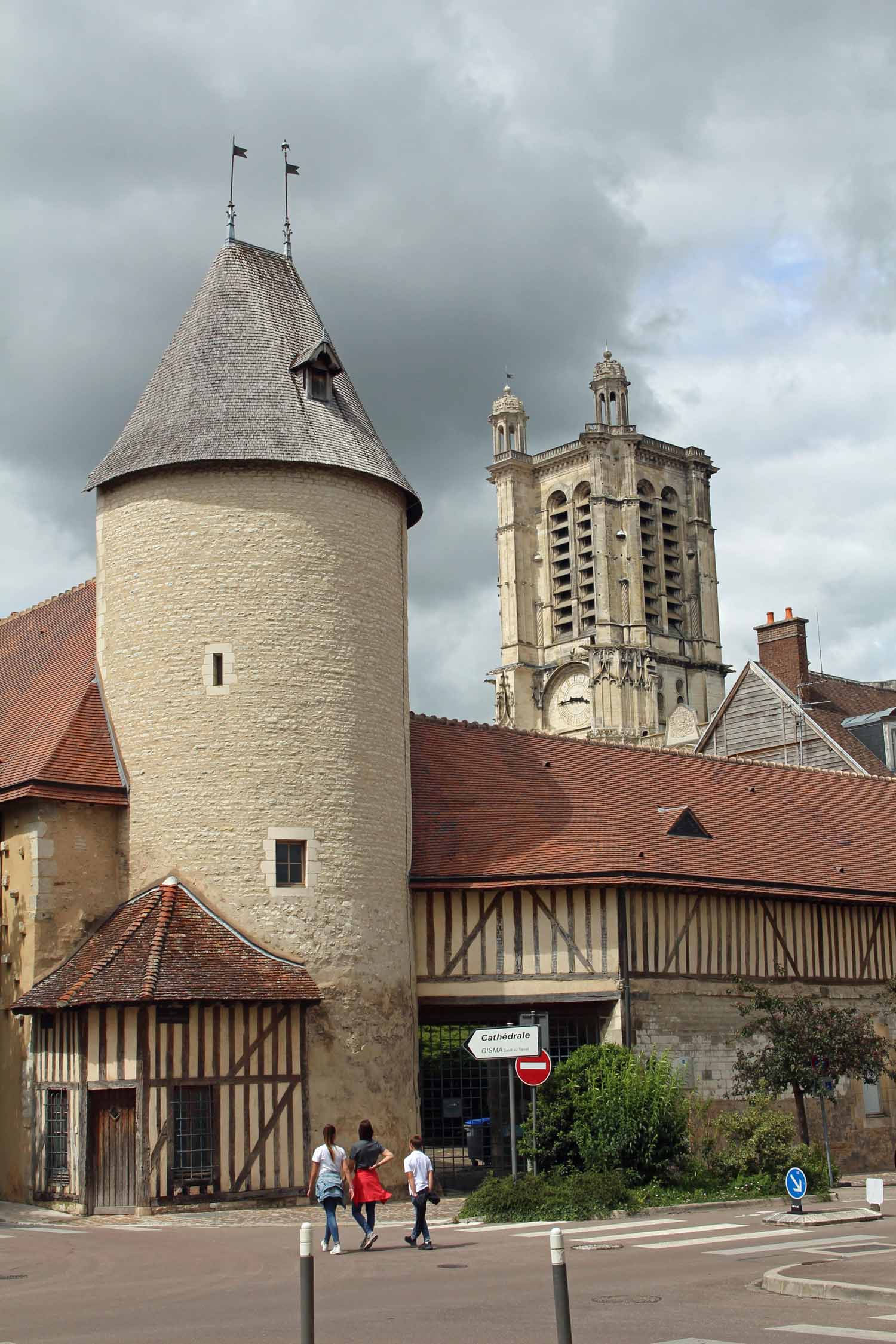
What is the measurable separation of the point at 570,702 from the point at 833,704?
44065 millimetres

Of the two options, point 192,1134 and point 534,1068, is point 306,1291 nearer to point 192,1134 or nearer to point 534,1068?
point 534,1068

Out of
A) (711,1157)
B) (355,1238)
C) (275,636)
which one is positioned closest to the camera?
(355,1238)

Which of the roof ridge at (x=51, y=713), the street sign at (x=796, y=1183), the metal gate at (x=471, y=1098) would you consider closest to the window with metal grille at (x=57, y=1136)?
the roof ridge at (x=51, y=713)

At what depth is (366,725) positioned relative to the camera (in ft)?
71.2

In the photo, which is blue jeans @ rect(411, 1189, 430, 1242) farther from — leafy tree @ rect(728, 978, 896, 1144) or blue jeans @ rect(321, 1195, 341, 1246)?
leafy tree @ rect(728, 978, 896, 1144)

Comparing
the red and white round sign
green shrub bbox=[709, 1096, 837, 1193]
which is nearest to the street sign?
the red and white round sign

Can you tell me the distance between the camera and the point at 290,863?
68.0 feet

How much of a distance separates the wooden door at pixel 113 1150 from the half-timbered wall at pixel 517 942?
4.84 meters

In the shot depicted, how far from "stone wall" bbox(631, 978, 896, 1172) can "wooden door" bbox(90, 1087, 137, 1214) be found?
6.82m

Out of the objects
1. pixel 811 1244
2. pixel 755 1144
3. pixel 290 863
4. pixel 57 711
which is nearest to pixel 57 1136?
pixel 290 863

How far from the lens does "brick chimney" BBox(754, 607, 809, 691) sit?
41.1 m

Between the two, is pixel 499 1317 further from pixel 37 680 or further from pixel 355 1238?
pixel 37 680

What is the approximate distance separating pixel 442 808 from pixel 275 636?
4289mm

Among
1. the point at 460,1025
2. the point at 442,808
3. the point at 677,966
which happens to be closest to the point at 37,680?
the point at 442,808
